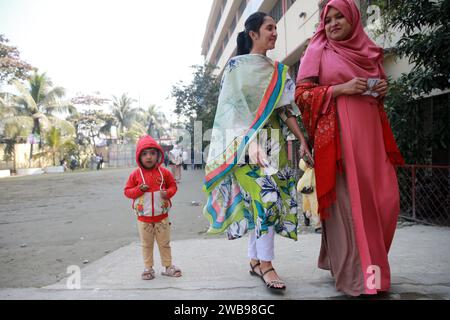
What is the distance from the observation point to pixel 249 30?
2838mm

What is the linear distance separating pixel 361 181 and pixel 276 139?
0.65m

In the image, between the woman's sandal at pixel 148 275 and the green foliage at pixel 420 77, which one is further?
the green foliage at pixel 420 77

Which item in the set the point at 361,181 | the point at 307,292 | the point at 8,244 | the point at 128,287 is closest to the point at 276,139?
the point at 361,181

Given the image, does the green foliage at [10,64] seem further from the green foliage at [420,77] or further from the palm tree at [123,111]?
the green foliage at [420,77]

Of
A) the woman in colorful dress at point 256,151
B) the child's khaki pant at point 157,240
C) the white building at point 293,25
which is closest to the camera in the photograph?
the woman in colorful dress at point 256,151

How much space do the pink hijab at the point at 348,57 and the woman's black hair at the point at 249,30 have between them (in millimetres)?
441

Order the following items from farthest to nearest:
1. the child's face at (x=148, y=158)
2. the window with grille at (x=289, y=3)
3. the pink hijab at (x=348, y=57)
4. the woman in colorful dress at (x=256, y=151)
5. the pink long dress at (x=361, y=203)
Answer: the window with grille at (x=289, y=3), the child's face at (x=148, y=158), the woman in colorful dress at (x=256, y=151), the pink hijab at (x=348, y=57), the pink long dress at (x=361, y=203)

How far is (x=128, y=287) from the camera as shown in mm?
2820

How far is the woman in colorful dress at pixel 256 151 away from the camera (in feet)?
8.69

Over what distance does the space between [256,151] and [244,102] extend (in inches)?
14.0

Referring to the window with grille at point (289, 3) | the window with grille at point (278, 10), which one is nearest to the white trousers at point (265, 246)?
the window with grille at point (289, 3)

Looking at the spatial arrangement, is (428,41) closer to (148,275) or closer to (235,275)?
(235,275)

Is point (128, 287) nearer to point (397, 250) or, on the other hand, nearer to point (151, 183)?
point (151, 183)

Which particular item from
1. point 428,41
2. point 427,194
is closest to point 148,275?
point 428,41
